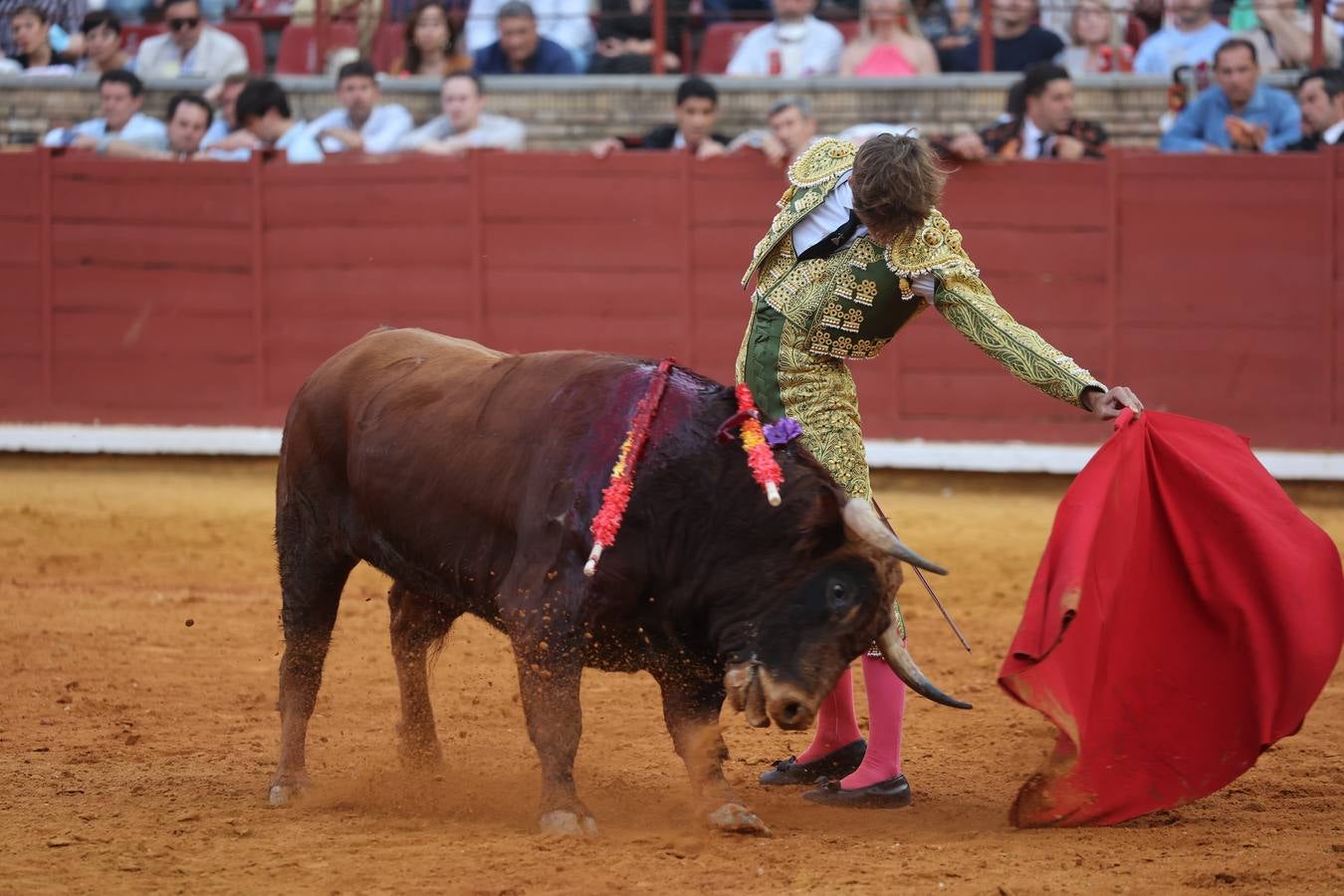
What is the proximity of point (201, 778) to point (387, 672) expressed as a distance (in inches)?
48.2

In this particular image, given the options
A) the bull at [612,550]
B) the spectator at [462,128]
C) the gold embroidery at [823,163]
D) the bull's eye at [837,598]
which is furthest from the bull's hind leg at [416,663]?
the spectator at [462,128]

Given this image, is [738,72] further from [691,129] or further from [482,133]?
[482,133]

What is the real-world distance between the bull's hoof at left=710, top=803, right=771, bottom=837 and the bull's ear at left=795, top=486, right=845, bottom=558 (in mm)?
535

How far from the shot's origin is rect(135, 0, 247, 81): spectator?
32.6ft

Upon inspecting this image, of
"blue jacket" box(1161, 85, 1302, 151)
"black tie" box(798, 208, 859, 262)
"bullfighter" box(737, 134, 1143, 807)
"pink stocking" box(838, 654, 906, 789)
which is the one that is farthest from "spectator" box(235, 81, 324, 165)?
"pink stocking" box(838, 654, 906, 789)

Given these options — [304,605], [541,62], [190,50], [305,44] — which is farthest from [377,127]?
[304,605]

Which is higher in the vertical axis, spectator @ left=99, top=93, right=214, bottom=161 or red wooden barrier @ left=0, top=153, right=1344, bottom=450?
spectator @ left=99, top=93, right=214, bottom=161

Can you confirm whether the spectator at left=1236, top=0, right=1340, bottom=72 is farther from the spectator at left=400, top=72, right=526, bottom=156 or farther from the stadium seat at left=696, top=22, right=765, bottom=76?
the spectator at left=400, top=72, right=526, bottom=156

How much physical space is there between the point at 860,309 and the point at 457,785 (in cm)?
130

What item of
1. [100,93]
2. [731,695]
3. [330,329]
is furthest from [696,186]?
[731,695]

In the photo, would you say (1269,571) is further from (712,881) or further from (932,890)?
(712,881)

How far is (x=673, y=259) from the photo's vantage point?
8586mm

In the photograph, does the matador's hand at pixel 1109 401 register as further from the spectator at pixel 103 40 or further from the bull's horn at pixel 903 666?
the spectator at pixel 103 40

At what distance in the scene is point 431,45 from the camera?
31.0ft
